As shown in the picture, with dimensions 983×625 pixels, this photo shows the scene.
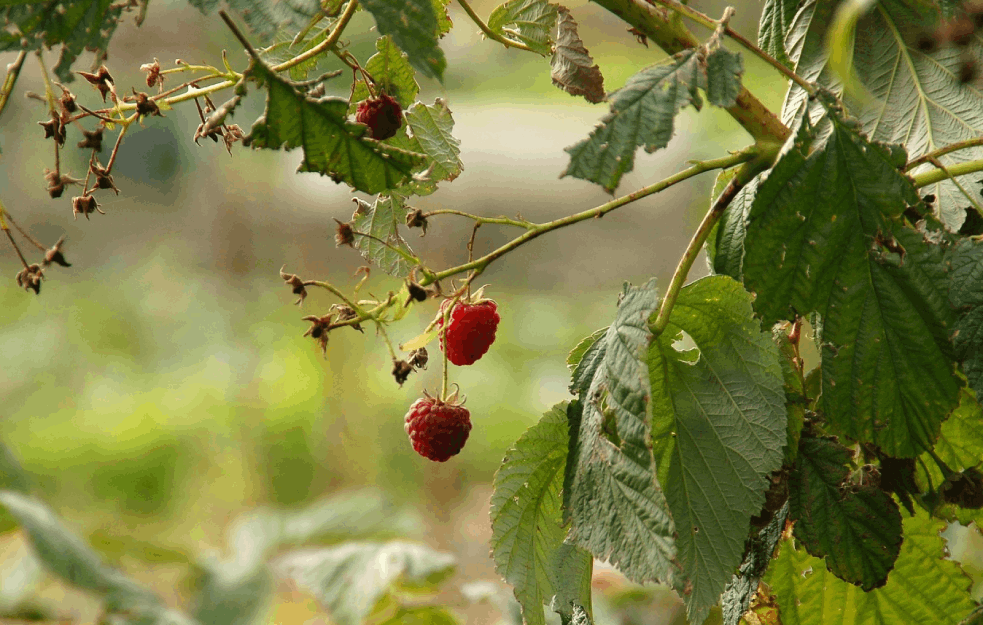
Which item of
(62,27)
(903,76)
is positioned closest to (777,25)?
(903,76)

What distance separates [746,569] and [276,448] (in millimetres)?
3070

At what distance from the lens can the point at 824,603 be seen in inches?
20.0

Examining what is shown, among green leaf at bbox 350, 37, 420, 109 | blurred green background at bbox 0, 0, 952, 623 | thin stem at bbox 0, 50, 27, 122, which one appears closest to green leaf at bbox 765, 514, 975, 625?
green leaf at bbox 350, 37, 420, 109

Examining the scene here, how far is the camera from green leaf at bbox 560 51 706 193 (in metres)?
0.38

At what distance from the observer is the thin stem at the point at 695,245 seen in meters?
0.43

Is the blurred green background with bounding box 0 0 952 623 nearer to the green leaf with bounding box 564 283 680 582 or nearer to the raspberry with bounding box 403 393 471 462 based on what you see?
the raspberry with bounding box 403 393 471 462

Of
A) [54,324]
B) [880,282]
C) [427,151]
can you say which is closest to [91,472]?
[54,324]

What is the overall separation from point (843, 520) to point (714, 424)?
0.09m

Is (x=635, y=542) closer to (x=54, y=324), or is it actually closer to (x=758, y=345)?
(x=758, y=345)

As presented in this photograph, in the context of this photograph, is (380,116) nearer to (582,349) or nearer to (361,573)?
(582,349)

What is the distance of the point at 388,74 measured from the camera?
501 mm

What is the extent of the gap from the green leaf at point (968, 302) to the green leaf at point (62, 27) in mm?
428

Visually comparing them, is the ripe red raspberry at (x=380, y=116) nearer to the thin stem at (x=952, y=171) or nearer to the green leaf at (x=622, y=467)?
the green leaf at (x=622, y=467)

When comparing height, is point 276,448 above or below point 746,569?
above
